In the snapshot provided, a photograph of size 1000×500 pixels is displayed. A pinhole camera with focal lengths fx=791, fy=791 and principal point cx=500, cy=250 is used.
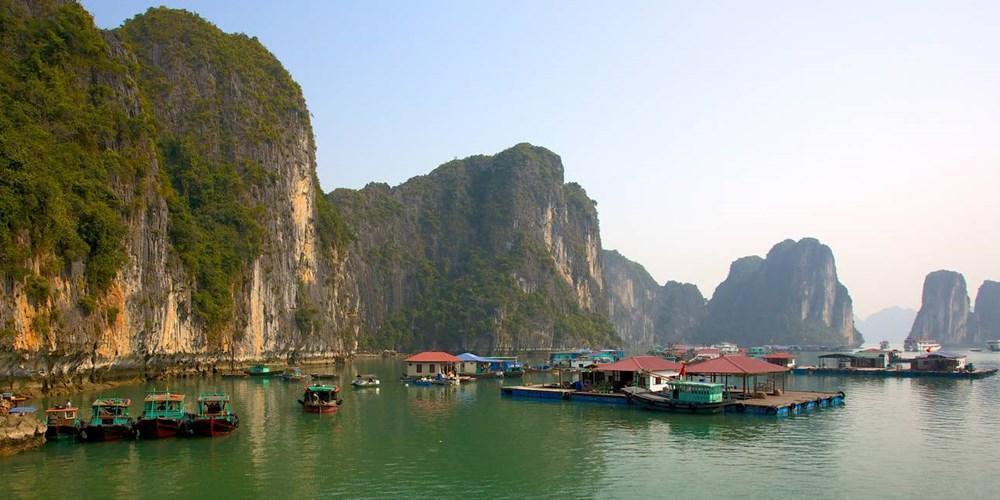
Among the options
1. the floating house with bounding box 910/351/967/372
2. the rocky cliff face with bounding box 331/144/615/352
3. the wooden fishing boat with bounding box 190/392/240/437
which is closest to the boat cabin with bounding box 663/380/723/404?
the wooden fishing boat with bounding box 190/392/240/437

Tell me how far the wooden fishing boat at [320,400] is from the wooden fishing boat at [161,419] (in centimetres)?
951

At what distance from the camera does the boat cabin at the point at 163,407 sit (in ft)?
108

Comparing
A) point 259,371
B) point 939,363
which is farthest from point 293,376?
point 939,363

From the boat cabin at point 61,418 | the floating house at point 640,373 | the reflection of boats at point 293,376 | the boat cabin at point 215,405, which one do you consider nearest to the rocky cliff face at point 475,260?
the reflection of boats at point 293,376

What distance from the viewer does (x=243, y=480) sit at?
1001 inches

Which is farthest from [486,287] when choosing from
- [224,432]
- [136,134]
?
[224,432]

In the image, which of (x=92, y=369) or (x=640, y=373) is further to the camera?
(x=92, y=369)

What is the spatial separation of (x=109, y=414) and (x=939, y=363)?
73.9 m

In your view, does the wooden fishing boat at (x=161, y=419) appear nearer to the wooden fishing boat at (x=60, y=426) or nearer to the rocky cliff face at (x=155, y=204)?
the wooden fishing boat at (x=60, y=426)

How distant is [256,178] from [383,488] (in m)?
70.5

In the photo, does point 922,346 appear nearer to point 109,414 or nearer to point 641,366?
point 641,366

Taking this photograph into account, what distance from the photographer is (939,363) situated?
7694 cm

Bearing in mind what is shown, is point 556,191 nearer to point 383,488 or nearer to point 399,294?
point 399,294

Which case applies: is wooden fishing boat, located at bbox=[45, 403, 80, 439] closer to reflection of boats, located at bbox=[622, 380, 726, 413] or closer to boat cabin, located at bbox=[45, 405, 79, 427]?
boat cabin, located at bbox=[45, 405, 79, 427]
